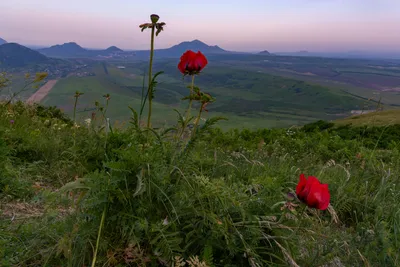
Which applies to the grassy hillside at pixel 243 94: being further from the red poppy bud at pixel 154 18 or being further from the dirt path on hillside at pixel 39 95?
the red poppy bud at pixel 154 18

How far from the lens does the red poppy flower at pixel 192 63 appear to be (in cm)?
211

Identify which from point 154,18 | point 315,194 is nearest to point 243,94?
point 154,18

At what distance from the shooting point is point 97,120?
4.14 m

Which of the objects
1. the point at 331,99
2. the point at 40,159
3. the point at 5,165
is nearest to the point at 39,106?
the point at 40,159

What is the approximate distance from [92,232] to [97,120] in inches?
101

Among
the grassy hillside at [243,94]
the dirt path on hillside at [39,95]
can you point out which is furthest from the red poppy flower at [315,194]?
the grassy hillside at [243,94]

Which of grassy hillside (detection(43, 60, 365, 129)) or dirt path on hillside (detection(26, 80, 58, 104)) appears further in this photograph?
grassy hillside (detection(43, 60, 365, 129))

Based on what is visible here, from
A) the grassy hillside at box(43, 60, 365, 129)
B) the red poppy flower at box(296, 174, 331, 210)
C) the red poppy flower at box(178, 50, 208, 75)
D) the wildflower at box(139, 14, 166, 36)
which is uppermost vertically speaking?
the wildflower at box(139, 14, 166, 36)

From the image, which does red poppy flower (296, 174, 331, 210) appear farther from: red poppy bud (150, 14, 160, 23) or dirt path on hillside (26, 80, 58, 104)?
dirt path on hillside (26, 80, 58, 104)

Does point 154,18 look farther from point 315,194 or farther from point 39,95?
point 39,95

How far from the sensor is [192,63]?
2107 millimetres

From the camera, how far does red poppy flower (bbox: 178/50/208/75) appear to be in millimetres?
2105

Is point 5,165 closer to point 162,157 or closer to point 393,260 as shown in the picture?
point 162,157

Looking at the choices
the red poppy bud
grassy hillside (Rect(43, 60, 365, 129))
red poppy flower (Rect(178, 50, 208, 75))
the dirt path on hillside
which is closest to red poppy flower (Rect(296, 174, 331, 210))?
red poppy flower (Rect(178, 50, 208, 75))
